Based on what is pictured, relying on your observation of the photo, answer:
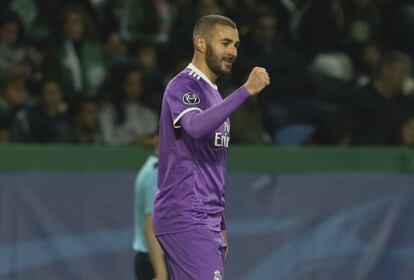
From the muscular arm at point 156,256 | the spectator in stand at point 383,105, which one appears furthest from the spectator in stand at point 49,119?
the spectator in stand at point 383,105

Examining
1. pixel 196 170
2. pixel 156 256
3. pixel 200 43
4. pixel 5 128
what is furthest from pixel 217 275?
pixel 5 128

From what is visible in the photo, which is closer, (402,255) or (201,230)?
(201,230)

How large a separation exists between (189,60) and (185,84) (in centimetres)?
514

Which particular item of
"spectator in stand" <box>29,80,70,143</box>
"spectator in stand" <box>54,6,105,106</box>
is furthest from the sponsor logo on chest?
"spectator in stand" <box>54,6,105,106</box>

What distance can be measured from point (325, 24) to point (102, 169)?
13.3 ft

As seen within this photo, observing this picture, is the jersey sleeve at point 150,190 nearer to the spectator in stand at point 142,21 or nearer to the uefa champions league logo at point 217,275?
the uefa champions league logo at point 217,275

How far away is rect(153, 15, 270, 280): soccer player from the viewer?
202 inches

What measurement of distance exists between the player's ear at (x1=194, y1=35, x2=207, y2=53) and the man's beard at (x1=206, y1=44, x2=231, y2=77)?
0.03 metres

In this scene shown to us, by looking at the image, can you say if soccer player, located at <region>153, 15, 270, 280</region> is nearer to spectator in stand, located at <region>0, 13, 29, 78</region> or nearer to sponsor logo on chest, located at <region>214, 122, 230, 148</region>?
sponsor logo on chest, located at <region>214, 122, 230, 148</region>

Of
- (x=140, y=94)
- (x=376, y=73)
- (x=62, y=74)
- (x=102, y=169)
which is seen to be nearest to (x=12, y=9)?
(x=62, y=74)

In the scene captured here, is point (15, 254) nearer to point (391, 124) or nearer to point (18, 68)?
point (18, 68)

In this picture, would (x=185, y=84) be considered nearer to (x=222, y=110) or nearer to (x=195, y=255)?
(x=222, y=110)

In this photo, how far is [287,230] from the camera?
841cm

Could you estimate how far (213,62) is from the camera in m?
5.17
